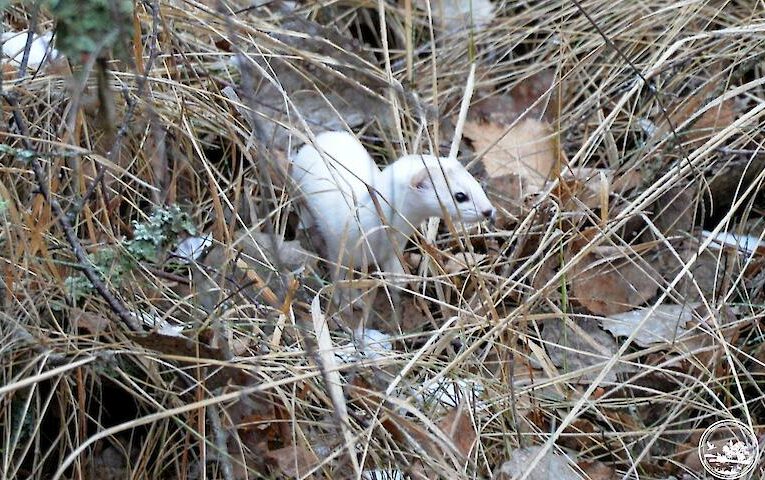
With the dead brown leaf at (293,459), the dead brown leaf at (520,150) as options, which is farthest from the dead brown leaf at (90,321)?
the dead brown leaf at (520,150)

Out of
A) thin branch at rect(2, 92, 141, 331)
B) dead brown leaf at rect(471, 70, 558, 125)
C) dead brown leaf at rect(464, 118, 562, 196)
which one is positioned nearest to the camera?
thin branch at rect(2, 92, 141, 331)

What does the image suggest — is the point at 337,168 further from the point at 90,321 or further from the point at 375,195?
the point at 90,321

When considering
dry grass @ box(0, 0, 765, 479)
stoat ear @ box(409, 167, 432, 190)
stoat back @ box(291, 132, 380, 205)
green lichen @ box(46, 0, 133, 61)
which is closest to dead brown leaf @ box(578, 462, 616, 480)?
dry grass @ box(0, 0, 765, 479)

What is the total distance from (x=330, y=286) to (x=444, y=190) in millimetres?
364

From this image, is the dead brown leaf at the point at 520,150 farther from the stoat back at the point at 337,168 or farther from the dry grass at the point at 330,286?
the stoat back at the point at 337,168

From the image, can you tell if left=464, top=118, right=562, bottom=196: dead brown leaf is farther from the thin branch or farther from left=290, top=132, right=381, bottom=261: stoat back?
the thin branch

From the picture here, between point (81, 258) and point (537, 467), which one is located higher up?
point (81, 258)

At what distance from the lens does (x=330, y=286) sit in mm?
2141

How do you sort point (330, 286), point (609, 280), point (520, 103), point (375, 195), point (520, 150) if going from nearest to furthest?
point (330, 286)
point (375, 195)
point (609, 280)
point (520, 150)
point (520, 103)

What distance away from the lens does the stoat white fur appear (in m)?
2.32

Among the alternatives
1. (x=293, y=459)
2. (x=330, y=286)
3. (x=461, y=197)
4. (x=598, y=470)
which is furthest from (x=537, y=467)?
(x=461, y=197)

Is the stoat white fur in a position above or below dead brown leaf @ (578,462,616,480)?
above

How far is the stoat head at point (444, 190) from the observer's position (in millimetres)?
2307

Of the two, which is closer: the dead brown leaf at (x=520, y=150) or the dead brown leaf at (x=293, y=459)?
the dead brown leaf at (x=293, y=459)
